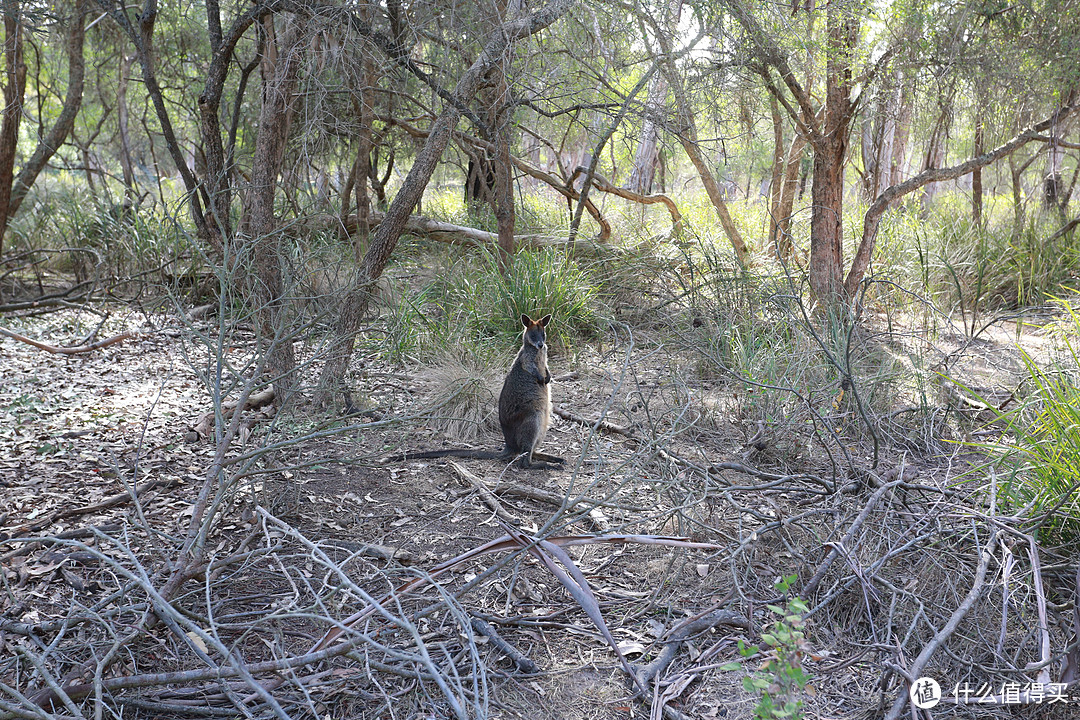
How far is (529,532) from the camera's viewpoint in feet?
11.6

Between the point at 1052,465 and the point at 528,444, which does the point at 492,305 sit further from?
the point at 1052,465

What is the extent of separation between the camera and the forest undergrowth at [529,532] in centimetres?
246

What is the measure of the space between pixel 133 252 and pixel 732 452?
24.5 ft

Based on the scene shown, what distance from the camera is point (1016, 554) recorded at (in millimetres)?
2941

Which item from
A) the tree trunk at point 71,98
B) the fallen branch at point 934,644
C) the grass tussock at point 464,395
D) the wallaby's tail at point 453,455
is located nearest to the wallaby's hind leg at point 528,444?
the wallaby's tail at point 453,455

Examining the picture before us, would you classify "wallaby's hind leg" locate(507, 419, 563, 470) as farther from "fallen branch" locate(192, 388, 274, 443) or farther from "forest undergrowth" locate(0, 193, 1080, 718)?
"fallen branch" locate(192, 388, 274, 443)

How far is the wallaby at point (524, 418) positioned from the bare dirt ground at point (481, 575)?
0.39 feet

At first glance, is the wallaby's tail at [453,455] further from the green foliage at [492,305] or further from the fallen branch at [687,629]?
the fallen branch at [687,629]

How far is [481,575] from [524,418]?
94.4 inches

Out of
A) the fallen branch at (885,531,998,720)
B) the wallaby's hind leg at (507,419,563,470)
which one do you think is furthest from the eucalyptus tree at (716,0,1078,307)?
the fallen branch at (885,531,998,720)

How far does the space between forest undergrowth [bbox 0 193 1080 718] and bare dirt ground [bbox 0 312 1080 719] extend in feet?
0.07

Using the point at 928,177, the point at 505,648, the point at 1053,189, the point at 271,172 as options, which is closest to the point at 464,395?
the point at 271,172

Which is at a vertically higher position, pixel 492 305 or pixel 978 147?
pixel 978 147

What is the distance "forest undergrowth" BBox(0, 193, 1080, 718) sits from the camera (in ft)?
8.07
